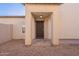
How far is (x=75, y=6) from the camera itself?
16.0 m

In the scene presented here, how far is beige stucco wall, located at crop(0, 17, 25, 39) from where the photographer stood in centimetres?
1684

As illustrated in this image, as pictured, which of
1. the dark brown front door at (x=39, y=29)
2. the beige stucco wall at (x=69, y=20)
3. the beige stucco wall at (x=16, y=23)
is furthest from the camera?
the beige stucco wall at (x=16, y=23)

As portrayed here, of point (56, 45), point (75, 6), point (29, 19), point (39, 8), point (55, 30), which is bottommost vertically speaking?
point (56, 45)

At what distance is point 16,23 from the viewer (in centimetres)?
1692

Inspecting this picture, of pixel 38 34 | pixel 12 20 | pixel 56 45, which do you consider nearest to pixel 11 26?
pixel 12 20

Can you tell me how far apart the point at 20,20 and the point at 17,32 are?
1.42 metres

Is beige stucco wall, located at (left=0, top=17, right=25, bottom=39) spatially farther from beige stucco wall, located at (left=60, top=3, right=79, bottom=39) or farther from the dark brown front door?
beige stucco wall, located at (left=60, top=3, right=79, bottom=39)

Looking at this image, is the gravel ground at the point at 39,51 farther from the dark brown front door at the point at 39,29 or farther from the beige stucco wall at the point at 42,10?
the dark brown front door at the point at 39,29

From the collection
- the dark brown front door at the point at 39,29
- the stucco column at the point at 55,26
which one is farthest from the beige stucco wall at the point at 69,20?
the stucco column at the point at 55,26

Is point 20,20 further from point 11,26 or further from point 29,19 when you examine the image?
point 29,19

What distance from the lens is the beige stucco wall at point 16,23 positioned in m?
16.8

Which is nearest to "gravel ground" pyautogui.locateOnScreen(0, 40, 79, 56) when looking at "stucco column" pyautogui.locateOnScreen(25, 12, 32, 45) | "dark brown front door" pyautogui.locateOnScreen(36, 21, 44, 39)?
"stucco column" pyautogui.locateOnScreen(25, 12, 32, 45)

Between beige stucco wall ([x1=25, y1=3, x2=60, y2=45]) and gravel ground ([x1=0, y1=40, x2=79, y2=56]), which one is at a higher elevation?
beige stucco wall ([x1=25, y1=3, x2=60, y2=45])

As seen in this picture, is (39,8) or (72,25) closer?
(39,8)
